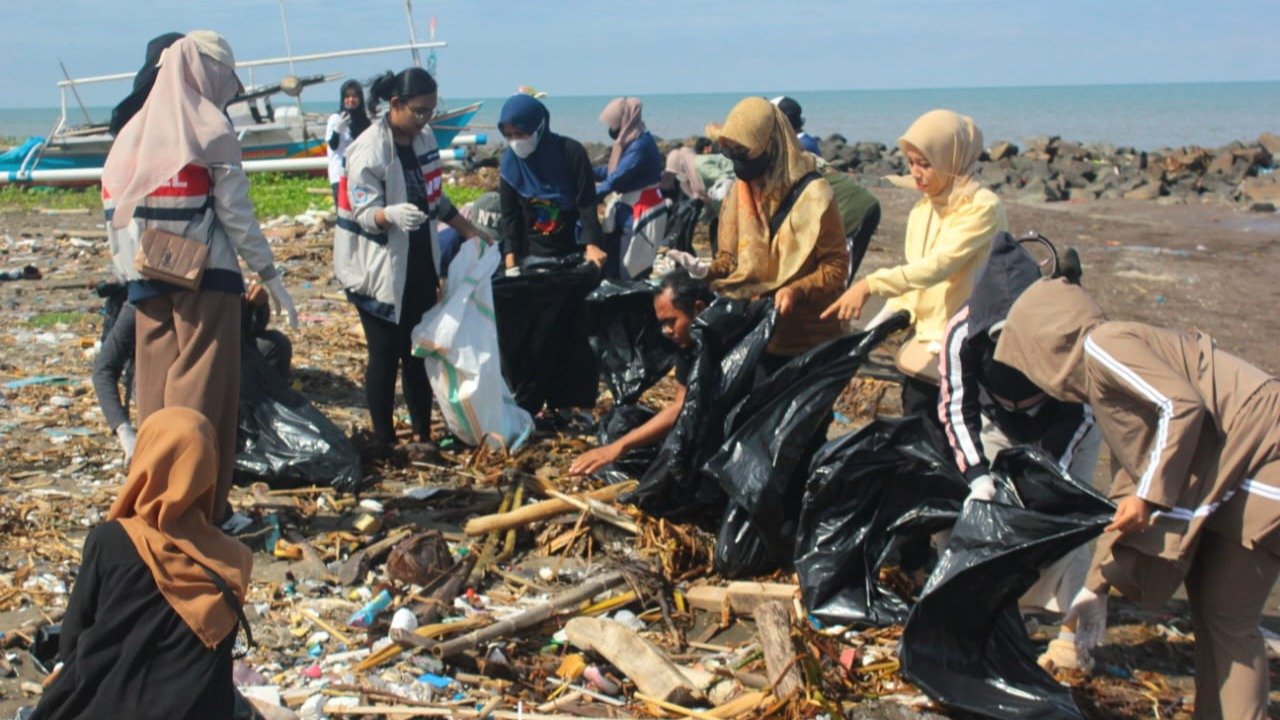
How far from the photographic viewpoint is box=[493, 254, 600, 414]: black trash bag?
6.27m

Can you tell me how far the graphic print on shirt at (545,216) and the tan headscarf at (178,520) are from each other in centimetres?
402

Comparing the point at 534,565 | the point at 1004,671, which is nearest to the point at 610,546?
the point at 534,565

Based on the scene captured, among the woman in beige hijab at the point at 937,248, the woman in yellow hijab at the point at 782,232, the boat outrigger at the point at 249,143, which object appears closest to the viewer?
the woman in beige hijab at the point at 937,248

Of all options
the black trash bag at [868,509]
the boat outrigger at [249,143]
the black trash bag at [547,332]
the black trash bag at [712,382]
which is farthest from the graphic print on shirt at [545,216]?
the boat outrigger at [249,143]

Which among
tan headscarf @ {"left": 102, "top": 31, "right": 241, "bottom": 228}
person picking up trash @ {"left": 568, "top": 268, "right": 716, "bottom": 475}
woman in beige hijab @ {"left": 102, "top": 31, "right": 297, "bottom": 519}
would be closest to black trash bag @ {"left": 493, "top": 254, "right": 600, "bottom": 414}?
person picking up trash @ {"left": 568, "top": 268, "right": 716, "bottom": 475}

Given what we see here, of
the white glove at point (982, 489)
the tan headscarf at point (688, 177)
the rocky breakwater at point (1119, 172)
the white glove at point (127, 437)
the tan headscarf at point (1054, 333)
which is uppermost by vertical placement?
the tan headscarf at point (1054, 333)

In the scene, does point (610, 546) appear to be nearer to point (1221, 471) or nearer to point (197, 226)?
point (197, 226)

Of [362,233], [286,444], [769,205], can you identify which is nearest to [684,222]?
[362,233]

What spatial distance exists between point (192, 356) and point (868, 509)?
2.53 metres

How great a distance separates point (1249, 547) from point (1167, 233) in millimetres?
14307

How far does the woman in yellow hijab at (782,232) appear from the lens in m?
4.70

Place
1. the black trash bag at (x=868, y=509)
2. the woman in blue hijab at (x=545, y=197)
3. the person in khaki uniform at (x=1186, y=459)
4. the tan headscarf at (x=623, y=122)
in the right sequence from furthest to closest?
the tan headscarf at (x=623, y=122)
the woman in blue hijab at (x=545, y=197)
the black trash bag at (x=868, y=509)
the person in khaki uniform at (x=1186, y=459)

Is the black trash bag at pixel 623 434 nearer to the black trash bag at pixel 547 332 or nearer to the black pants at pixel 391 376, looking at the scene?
the black trash bag at pixel 547 332

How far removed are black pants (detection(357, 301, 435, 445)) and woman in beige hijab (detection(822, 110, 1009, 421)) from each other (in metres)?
2.15
